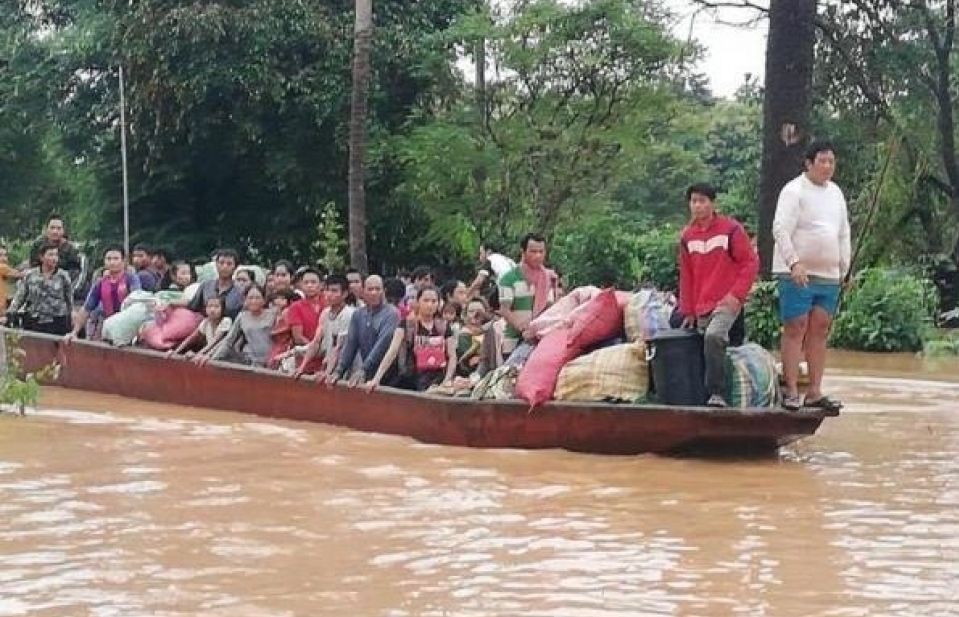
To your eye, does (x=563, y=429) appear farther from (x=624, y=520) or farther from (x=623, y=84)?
(x=623, y=84)

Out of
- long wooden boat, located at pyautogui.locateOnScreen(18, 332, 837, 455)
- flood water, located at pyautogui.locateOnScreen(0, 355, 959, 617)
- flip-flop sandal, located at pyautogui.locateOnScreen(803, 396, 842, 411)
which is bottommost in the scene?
flood water, located at pyautogui.locateOnScreen(0, 355, 959, 617)

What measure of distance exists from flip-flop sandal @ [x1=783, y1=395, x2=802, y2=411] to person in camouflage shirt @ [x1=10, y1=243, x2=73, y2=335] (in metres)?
7.67

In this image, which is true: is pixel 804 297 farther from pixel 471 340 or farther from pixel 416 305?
pixel 416 305

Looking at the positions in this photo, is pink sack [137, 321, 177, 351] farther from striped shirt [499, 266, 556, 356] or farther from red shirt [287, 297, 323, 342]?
striped shirt [499, 266, 556, 356]

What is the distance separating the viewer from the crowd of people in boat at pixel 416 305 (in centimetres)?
900

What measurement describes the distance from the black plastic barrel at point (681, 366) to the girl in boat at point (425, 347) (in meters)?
1.84

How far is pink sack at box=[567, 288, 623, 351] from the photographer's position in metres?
9.55

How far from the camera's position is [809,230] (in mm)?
8961

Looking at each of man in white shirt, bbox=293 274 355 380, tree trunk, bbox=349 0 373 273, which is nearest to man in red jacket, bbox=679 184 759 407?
man in white shirt, bbox=293 274 355 380

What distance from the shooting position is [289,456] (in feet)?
31.3

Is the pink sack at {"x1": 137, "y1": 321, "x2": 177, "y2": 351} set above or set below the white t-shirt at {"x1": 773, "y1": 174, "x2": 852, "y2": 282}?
below

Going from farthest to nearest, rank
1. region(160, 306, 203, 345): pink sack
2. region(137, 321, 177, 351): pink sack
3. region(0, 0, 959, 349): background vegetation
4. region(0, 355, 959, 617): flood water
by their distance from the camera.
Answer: region(0, 0, 959, 349): background vegetation, region(137, 321, 177, 351): pink sack, region(160, 306, 203, 345): pink sack, region(0, 355, 959, 617): flood water

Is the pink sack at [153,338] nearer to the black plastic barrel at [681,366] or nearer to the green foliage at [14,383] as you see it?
the green foliage at [14,383]

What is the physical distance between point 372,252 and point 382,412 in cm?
1506
